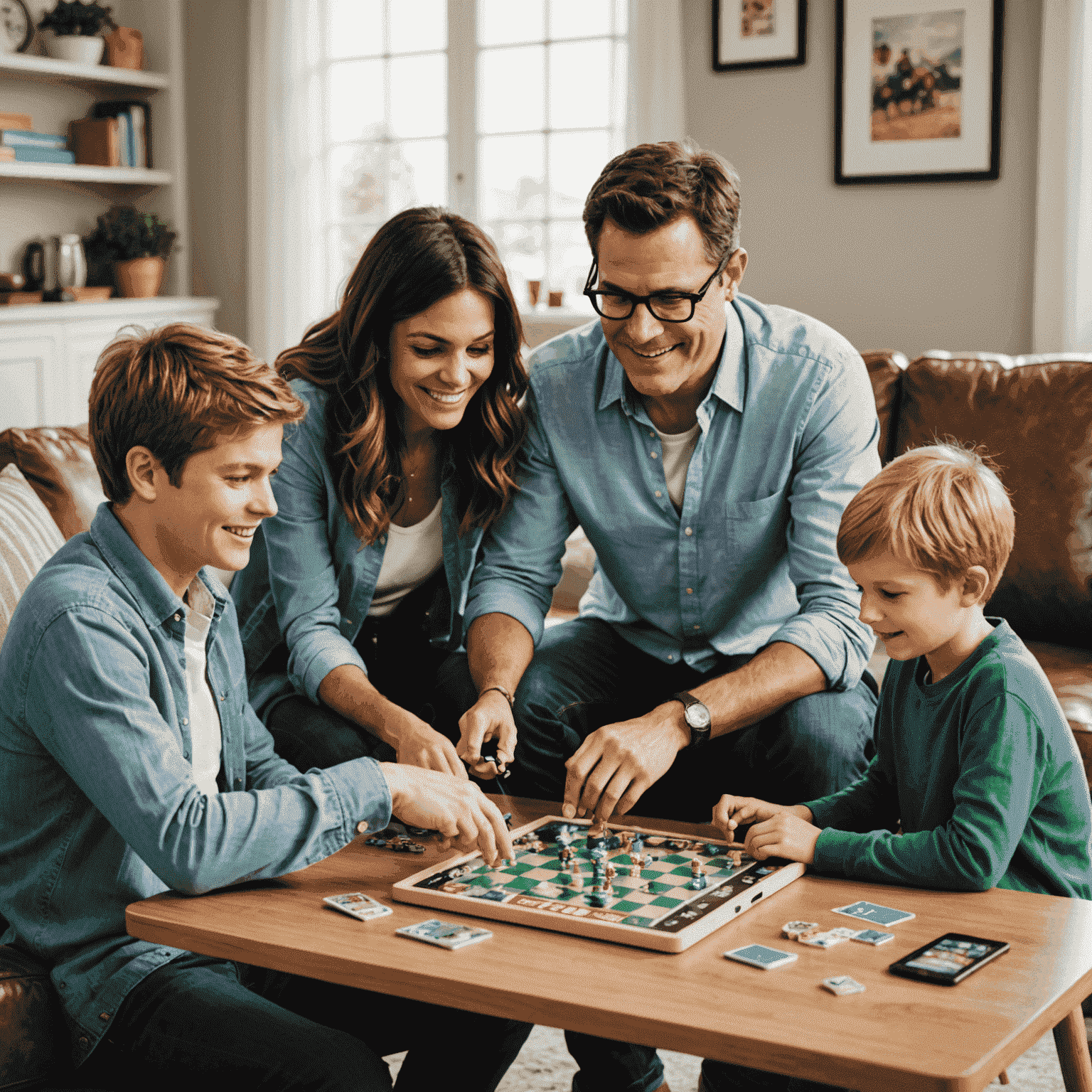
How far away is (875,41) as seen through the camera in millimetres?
4281

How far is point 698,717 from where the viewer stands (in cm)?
183

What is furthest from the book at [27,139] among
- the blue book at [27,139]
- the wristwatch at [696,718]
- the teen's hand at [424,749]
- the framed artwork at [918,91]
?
the wristwatch at [696,718]

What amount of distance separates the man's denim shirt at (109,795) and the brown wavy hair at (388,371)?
67 cm

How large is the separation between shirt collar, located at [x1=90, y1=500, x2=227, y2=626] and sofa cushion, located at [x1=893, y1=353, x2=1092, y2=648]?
196 cm

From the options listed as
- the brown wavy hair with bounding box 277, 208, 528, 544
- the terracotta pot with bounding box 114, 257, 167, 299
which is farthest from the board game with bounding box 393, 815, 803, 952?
the terracotta pot with bounding box 114, 257, 167, 299

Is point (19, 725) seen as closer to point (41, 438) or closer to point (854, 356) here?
point (41, 438)

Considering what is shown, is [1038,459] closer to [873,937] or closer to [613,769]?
[613,769]

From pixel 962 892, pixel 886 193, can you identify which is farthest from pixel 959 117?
pixel 962 892

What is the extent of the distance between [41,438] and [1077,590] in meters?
2.08

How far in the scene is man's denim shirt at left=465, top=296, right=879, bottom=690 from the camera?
213cm

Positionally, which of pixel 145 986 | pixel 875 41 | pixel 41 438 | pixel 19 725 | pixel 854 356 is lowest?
pixel 145 986

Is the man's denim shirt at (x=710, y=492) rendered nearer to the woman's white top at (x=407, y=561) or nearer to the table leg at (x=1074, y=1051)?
the woman's white top at (x=407, y=561)

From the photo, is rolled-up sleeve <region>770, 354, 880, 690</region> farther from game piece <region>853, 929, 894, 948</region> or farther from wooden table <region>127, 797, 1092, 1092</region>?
game piece <region>853, 929, 894, 948</region>

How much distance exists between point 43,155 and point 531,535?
11.5ft
